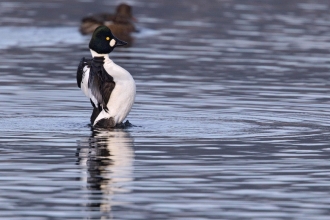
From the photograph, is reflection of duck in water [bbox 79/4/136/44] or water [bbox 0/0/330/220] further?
reflection of duck in water [bbox 79/4/136/44]

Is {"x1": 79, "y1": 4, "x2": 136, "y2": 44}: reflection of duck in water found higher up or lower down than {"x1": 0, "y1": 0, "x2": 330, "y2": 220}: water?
lower down

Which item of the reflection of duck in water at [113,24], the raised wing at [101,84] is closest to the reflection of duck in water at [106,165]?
the raised wing at [101,84]

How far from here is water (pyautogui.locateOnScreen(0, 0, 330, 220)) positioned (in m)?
9.50

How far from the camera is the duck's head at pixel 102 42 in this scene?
14.4m

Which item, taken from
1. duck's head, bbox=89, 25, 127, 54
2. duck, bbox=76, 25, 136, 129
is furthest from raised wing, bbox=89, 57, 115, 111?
duck's head, bbox=89, 25, 127, 54

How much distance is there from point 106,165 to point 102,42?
3.54m

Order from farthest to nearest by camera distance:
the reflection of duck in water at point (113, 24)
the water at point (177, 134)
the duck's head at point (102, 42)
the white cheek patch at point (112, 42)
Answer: the reflection of duck in water at point (113, 24), the white cheek patch at point (112, 42), the duck's head at point (102, 42), the water at point (177, 134)

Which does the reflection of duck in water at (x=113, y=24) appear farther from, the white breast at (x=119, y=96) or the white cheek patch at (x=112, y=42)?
the white breast at (x=119, y=96)

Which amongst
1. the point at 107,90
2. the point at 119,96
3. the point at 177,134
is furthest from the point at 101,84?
the point at 177,134

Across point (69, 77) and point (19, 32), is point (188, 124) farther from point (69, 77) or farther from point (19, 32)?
point (19, 32)

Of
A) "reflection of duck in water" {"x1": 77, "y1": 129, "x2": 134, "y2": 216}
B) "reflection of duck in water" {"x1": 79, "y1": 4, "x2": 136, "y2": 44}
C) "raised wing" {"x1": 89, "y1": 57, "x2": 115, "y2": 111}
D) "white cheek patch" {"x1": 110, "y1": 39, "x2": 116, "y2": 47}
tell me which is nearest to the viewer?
"reflection of duck in water" {"x1": 77, "y1": 129, "x2": 134, "y2": 216}

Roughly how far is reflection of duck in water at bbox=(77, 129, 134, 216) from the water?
0.04 feet

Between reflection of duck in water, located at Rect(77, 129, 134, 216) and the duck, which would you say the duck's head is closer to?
the duck

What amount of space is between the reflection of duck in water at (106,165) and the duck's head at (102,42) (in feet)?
3.61
